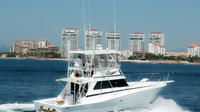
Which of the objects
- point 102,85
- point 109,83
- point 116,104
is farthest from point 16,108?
point 116,104

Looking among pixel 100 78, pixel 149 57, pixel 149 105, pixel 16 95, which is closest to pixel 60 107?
pixel 100 78

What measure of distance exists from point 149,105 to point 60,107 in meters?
6.27

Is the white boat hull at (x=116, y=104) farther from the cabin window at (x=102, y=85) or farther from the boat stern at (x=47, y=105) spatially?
the cabin window at (x=102, y=85)

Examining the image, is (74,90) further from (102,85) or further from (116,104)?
(116,104)

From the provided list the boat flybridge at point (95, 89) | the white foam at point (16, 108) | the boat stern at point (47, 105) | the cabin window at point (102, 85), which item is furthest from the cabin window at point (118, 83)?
the white foam at point (16, 108)

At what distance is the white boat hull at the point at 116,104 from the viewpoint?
1683 centimetres

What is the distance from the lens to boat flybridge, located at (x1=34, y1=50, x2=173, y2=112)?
17312 millimetres

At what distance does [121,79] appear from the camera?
63.0ft

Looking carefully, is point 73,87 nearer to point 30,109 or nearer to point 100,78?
point 100,78

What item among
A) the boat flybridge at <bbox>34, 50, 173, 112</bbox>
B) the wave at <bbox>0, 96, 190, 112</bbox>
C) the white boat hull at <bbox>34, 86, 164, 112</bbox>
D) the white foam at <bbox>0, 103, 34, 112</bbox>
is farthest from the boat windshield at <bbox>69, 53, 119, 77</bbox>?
the white foam at <bbox>0, 103, 34, 112</bbox>

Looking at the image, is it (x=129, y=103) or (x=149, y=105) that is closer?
(x=129, y=103)

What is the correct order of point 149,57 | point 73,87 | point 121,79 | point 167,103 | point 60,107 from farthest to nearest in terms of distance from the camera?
1. point 149,57
2. point 167,103
3. point 121,79
4. point 73,87
5. point 60,107

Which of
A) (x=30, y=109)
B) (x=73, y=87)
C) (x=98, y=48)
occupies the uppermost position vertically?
(x=98, y=48)

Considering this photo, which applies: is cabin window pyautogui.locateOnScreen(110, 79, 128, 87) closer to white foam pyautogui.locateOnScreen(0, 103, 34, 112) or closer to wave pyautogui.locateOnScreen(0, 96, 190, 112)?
wave pyautogui.locateOnScreen(0, 96, 190, 112)
